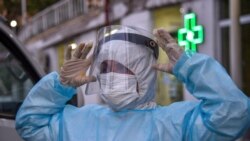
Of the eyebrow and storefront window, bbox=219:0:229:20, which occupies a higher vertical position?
storefront window, bbox=219:0:229:20

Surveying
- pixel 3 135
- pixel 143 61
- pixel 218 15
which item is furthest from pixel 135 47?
pixel 218 15

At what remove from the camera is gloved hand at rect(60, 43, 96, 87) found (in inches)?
96.5

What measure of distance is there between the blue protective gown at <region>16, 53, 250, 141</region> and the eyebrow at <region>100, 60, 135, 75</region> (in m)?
0.16

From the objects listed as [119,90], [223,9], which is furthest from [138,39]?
[223,9]

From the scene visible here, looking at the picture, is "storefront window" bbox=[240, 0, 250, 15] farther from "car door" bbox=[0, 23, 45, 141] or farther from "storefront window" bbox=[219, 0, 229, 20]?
"car door" bbox=[0, 23, 45, 141]

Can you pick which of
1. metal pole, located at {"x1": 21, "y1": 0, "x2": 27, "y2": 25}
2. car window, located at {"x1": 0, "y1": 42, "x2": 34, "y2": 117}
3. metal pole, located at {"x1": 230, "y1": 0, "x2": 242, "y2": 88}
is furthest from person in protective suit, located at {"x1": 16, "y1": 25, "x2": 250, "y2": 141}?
metal pole, located at {"x1": 21, "y1": 0, "x2": 27, "y2": 25}

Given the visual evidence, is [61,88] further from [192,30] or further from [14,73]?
[192,30]

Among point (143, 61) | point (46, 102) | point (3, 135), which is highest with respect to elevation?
point (143, 61)

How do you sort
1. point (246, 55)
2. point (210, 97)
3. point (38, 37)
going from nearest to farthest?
point (210, 97), point (246, 55), point (38, 37)

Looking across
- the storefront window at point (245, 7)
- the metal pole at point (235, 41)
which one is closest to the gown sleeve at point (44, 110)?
the metal pole at point (235, 41)

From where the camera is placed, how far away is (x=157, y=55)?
243 centimetres

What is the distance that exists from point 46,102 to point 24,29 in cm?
2433

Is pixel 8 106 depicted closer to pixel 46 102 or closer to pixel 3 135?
pixel 3 135

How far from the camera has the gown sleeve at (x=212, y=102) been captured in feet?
7.05
